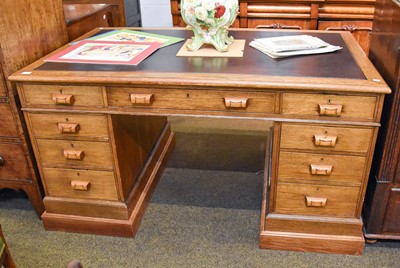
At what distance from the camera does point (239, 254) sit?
173cm

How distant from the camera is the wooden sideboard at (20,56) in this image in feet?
5.17

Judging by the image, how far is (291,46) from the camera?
1.68m

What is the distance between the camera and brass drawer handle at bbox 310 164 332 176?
1549 millimetres

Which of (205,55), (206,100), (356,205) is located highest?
(205,55)

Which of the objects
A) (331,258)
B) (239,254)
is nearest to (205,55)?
(239,254)

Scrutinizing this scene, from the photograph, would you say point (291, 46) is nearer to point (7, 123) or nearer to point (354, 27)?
Result: point (7, 123)

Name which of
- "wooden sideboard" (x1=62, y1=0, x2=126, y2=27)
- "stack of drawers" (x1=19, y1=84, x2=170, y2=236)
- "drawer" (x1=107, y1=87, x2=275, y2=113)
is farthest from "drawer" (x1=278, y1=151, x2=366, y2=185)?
"wooden sideboard" (x1=62, y1=0, x2=126, y2=27)

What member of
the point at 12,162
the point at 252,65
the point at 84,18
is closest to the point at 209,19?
the point at 252,65

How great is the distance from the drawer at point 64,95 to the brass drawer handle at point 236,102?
50cm

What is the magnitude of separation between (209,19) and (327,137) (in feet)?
2.22

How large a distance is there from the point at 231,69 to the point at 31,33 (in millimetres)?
883

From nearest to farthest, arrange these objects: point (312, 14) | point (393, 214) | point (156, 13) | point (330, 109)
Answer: point (330, 109)
point (393, 214)
point (312, 14)
point (156, 13)

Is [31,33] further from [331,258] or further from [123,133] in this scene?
[331,258]

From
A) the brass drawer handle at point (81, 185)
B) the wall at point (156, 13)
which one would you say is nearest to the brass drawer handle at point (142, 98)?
the brass drawer handle at point (81, 185)
